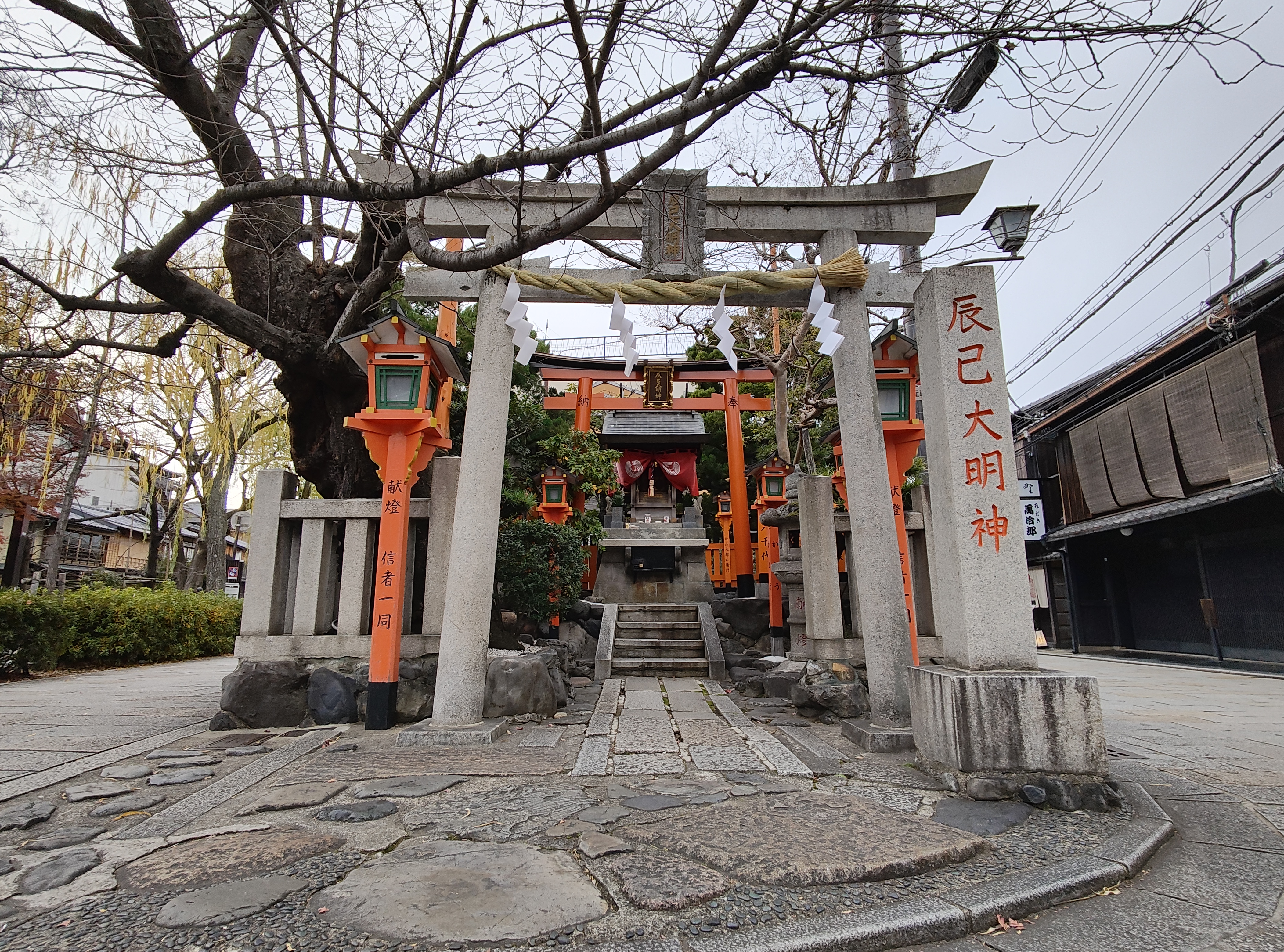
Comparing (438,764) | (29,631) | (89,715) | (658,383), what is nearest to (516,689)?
(438,764)

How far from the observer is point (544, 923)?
2.12 meters

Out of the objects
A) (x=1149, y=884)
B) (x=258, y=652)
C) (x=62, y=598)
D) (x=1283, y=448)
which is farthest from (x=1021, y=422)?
(x=62, y=598)

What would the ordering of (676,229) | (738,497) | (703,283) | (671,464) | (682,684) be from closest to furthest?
(703,283) < (676,229) < (682,684) < (738,497) < (671,464)

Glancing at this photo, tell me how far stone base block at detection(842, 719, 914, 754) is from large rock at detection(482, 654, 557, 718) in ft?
9.63

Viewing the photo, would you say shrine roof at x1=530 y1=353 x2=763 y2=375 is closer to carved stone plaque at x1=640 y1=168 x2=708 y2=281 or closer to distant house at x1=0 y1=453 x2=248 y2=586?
carved stone plaque at x1=640 y1=168 x2=708 y2=281

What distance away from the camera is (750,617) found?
32.6 ft

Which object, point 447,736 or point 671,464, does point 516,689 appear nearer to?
Answer: point 447,736

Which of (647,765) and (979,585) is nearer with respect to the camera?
(979,585)

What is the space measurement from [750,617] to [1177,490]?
963cm

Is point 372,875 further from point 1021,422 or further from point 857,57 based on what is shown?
point 1021,422

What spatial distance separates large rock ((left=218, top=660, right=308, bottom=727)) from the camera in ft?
18.5

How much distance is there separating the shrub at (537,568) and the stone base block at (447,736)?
2.79 meters

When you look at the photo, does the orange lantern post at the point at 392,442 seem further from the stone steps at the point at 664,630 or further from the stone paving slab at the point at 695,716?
the stone steps at the point at 664,630

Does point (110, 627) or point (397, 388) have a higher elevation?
point (397, 388)
